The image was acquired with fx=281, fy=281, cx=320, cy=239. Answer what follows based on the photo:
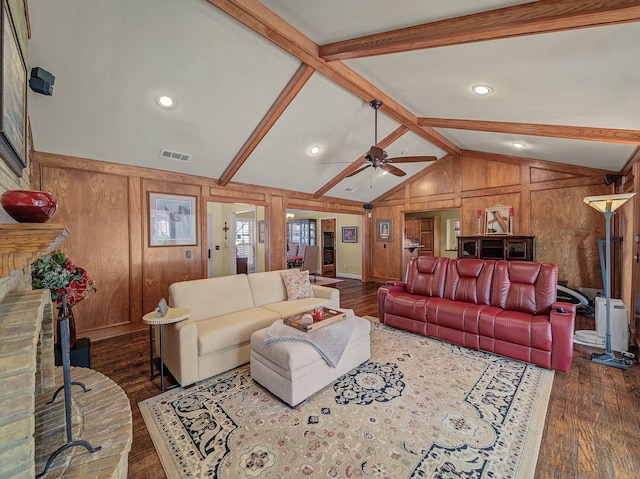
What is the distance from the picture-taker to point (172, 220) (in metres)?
4.48

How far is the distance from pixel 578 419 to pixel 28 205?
139 inches

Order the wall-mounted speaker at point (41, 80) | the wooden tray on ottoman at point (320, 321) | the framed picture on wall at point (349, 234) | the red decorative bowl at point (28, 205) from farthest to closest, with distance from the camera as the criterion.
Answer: the framed picture on wall at point (349, 234)
the wooden tray on ottoman at point (320, 321)
the wall-mounted speaker at point (41, 80)
the red decorative bowl at point (28, 205)

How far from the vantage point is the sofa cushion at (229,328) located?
2633 millimetres

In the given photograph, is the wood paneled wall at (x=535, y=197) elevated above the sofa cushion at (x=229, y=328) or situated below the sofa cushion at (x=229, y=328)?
above

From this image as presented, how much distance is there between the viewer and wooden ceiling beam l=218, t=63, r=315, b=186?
315 cm

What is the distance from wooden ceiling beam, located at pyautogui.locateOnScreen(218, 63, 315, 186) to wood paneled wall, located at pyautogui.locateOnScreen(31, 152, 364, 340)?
1.88 ft

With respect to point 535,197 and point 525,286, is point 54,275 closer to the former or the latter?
point 525,286

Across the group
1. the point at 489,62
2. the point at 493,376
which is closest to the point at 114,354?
the point at 493,376

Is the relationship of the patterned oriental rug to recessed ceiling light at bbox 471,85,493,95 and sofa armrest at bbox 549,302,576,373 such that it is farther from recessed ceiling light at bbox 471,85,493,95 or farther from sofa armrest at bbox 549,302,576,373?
recessed ceiling light at bbox 471,85,493,95

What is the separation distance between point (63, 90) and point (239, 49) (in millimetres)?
1749

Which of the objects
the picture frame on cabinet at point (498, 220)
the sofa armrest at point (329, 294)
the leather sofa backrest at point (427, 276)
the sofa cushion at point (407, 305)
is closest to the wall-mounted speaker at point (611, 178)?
the picture frame on cabinet at point (498, 220)

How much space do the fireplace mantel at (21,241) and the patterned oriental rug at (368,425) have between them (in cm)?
147

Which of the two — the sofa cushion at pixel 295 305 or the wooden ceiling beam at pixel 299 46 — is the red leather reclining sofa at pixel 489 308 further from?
the wooden ceiling beam at pixel 299 46

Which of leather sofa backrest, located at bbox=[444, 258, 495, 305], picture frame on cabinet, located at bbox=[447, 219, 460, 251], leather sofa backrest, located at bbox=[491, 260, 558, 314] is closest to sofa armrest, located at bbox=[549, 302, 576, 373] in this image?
leather sofa backrest, located at bbox=[491, 260, 558, 314]
